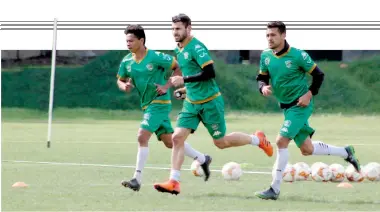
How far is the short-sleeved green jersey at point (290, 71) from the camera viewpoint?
1148cm

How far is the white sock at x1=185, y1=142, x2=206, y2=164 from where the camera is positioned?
1274 centimetres

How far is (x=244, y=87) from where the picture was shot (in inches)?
1433

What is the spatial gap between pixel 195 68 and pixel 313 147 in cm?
177

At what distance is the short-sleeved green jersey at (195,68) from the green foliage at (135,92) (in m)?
23.5

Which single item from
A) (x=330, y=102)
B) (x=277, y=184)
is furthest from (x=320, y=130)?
(x=277, y=184)

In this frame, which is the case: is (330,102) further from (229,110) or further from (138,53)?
(138,53)

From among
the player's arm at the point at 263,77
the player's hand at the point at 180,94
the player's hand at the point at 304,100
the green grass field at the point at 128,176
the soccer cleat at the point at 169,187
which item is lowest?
the green grass field at the point at 128,176

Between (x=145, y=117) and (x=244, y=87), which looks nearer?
(x=145, y=117)

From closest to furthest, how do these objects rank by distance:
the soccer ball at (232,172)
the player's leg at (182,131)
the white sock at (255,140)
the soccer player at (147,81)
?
the player's leg at (182,131) → the soccer player at (147,81) → the white sock at (255,140) → the soccer ball at (232,172)

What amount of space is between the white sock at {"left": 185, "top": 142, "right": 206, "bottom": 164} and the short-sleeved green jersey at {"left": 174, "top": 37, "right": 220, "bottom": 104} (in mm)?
1153

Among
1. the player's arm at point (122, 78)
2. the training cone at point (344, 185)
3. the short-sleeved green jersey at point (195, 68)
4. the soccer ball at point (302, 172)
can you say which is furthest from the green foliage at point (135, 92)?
the short-sleeved green jersey at point (195, 68)

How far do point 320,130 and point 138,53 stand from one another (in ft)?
57.8

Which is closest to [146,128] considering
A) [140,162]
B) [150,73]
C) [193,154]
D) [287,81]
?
[140,162]

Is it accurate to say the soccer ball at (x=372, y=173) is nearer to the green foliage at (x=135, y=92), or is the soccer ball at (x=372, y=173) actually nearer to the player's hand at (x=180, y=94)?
the player's hand at (x=180, y=94)
